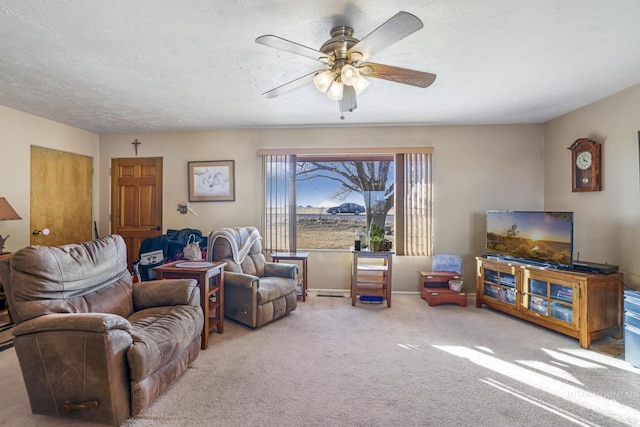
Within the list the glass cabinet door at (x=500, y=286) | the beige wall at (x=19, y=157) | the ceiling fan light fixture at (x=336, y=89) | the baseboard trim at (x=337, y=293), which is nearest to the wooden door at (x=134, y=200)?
the beige wall at (x=19, y=157)

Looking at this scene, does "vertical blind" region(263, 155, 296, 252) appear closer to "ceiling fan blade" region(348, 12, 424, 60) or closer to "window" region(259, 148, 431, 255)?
"window" region(259, 148, 431, 255)

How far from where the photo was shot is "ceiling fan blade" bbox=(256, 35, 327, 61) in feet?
5.33

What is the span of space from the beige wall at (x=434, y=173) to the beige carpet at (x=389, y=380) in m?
1.29

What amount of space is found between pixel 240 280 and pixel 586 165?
3960 mm

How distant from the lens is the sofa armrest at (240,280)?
3.02 m

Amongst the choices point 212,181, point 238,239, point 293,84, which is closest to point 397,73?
point 293,84

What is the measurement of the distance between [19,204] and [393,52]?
14.9ft

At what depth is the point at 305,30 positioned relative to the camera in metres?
1.99

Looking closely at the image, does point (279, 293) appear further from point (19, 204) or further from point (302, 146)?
point (19, 204)

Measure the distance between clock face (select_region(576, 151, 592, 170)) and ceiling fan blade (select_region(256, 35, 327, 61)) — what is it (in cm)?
327

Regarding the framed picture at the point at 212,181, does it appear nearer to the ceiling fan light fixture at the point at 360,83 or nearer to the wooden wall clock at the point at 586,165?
the ceiling fan light fixture at the point at 360,83

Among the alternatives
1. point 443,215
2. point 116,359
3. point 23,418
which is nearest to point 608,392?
point 443,215

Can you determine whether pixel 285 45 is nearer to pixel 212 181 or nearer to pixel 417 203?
pixel 417 203

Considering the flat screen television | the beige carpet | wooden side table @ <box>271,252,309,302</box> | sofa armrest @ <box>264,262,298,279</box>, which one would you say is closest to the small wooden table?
the beige carpet
